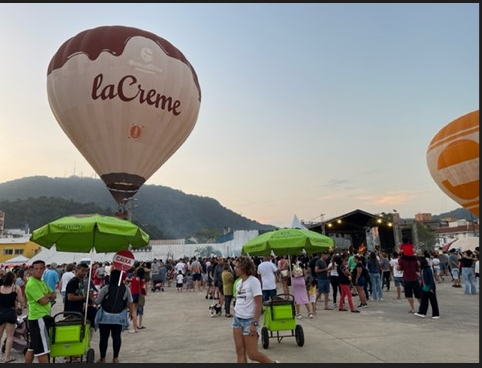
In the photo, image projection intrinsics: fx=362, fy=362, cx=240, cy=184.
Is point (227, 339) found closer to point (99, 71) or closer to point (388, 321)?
point (388, 321)

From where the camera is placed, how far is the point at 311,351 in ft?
21.3

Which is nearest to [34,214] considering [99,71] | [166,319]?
[99,71]

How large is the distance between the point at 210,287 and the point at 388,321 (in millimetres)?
9517

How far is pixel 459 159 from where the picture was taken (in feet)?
63.5

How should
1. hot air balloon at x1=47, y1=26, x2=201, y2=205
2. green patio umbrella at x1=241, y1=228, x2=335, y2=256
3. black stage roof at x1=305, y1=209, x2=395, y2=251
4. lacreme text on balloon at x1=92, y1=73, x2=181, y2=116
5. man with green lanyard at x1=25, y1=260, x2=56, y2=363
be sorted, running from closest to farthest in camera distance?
man with green lanyard at x1=25, y1=260, x2=56, y2=363
green patio umbrella at x1=241, y1=228, x2=335, y2=256
lacreme text on balloon at x1=92, y1=73, x2=181, y2=116
hot air balloon at x1=47, y1=26, x2=201, y2=205
black stage roof at x1=305, y1=209, x2=395, y2=251

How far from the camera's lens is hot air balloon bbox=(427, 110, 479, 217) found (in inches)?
738

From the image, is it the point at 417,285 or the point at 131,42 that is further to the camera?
the point at 131,42

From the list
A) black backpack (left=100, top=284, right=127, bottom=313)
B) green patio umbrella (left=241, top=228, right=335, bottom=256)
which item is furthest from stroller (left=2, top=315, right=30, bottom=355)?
green patio umbrella (left=241, top=228, right=335, bottom=256)

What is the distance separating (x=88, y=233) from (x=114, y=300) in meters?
1.86

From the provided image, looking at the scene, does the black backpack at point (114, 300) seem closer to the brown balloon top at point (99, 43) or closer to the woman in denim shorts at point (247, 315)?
the woman in denim shorts at point (247, 315)

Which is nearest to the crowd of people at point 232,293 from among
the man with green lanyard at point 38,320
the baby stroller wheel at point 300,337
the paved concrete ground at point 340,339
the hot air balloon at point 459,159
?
the man with green lanyard at point 38,320

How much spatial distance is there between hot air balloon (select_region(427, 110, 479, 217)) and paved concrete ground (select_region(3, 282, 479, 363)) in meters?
10.5

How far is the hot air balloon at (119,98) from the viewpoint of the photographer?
63.2ft

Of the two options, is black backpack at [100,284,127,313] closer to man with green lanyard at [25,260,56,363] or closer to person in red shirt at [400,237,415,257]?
man with green lanyard at [25,260,56,363]
